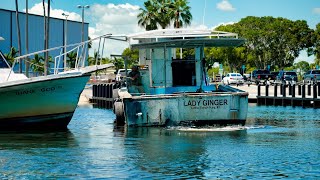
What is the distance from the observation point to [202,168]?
19.5m

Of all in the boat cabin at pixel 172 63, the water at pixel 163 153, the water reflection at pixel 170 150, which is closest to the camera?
the water at pixel 163 153

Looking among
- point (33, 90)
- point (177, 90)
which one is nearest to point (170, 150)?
point (33, 90)

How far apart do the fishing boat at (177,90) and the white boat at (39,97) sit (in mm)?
2035

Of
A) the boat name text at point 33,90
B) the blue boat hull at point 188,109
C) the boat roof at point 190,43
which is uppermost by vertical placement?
the boat roof at point 190,43

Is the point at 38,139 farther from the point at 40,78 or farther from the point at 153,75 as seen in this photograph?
the point at 153,75

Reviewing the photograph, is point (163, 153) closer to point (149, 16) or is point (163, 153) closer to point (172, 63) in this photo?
point (172, 63)

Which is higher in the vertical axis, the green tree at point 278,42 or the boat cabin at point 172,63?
the green tree at point 278,42

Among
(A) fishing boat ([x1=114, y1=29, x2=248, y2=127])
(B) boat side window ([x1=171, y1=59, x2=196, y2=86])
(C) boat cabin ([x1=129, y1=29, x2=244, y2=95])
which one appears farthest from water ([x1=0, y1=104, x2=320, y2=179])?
(B) boat side window ([x1=171, y1=59, x2=196, y2=86])

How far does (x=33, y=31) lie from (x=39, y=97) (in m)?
68.6

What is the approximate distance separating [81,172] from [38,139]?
25.7 ft

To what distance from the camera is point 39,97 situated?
93.4ft

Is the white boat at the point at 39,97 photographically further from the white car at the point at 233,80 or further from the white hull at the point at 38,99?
the white car at the point at 233,80

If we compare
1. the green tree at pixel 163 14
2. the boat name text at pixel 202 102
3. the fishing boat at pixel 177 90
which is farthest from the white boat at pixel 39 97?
the green tree at pixel 163 14

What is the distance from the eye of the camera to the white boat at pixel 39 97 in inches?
1104
